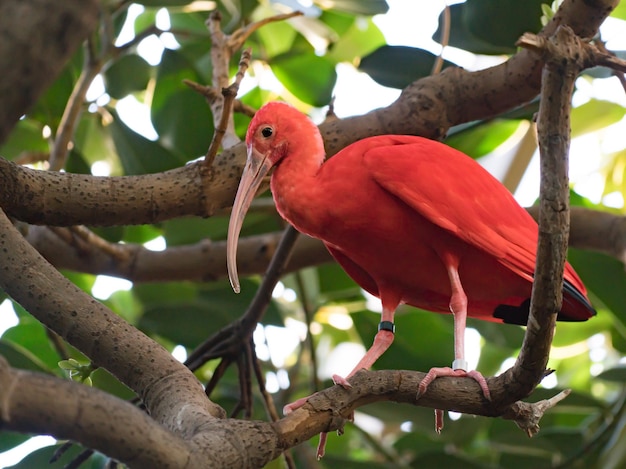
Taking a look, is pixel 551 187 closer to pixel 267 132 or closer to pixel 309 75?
pixel 267 132

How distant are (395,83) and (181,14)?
0.82 meters

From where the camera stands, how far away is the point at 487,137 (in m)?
2.57

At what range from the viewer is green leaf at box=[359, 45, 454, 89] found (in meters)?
2.31

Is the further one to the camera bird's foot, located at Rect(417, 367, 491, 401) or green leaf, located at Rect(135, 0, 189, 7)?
green leaf, located at Rect(135, 0, 189, 7)

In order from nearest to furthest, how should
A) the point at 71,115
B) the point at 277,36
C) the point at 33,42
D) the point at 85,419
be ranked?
1. the point at 33,42
2. the point at 85,419
3. the point at 71,115
4. the point at 277,36

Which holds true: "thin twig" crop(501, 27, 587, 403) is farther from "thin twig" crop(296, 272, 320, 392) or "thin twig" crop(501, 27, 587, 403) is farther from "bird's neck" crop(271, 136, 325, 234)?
"thin twig" crop(296, 272, 320, 392)

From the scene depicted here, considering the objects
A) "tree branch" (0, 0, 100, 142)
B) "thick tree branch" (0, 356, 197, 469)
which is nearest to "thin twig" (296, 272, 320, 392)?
"thick tree branch" (0, 356, 197, 469)

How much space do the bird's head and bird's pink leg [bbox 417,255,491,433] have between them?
0.41m

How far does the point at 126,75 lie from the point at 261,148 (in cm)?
86

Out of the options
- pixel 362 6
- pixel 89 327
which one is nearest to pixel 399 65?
pixel 362 6

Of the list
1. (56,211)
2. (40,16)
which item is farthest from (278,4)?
(40,16)

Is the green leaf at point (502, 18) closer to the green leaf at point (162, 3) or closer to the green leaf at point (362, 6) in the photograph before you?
the green leaf at point (362, 6)

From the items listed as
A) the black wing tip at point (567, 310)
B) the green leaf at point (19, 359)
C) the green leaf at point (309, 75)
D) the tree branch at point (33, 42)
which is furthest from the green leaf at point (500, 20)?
the tree branch at point (33, 42)

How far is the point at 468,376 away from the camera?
55.3 inches
